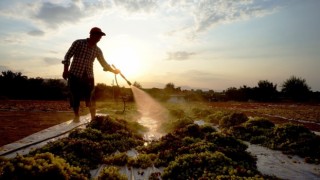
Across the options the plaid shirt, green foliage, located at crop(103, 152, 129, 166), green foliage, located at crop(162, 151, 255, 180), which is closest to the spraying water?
the plaid shirt

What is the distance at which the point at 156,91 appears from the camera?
57.0m

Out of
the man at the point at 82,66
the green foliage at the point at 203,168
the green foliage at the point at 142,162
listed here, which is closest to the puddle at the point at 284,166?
the green foliage at the point at 203,168

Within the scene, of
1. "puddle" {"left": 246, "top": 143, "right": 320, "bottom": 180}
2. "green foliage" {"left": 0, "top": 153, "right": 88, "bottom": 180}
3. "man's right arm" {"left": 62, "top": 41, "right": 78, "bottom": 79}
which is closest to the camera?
"green foliage" {"left": 0, "top": 153, "right": 88, "bottom": 180}

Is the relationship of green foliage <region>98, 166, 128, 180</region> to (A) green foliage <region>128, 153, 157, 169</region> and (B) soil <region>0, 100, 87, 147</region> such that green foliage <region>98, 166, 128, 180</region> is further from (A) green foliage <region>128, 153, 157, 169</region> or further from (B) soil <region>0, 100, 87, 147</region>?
(B) soil <region>0, 100, 87, 147</region>

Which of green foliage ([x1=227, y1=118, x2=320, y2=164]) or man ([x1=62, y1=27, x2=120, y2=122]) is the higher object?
man ([x1=62, y1=27, x2=120, y2=122])

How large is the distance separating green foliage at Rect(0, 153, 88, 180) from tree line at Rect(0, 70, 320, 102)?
99.5 feet

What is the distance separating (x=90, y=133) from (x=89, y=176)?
2982mm

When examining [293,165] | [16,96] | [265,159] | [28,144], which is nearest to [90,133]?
[28,144]

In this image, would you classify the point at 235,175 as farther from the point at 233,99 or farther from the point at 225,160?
the point at 233,99

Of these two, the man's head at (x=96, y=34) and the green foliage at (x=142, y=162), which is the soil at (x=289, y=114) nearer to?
the green foliage at (x=142, y=162)

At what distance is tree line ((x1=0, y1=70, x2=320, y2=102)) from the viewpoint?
38.7 metres

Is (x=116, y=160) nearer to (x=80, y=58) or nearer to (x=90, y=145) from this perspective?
(x=90, y=145)

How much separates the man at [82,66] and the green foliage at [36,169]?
5.18m

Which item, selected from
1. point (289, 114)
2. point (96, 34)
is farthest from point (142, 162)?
point (289, 114)
